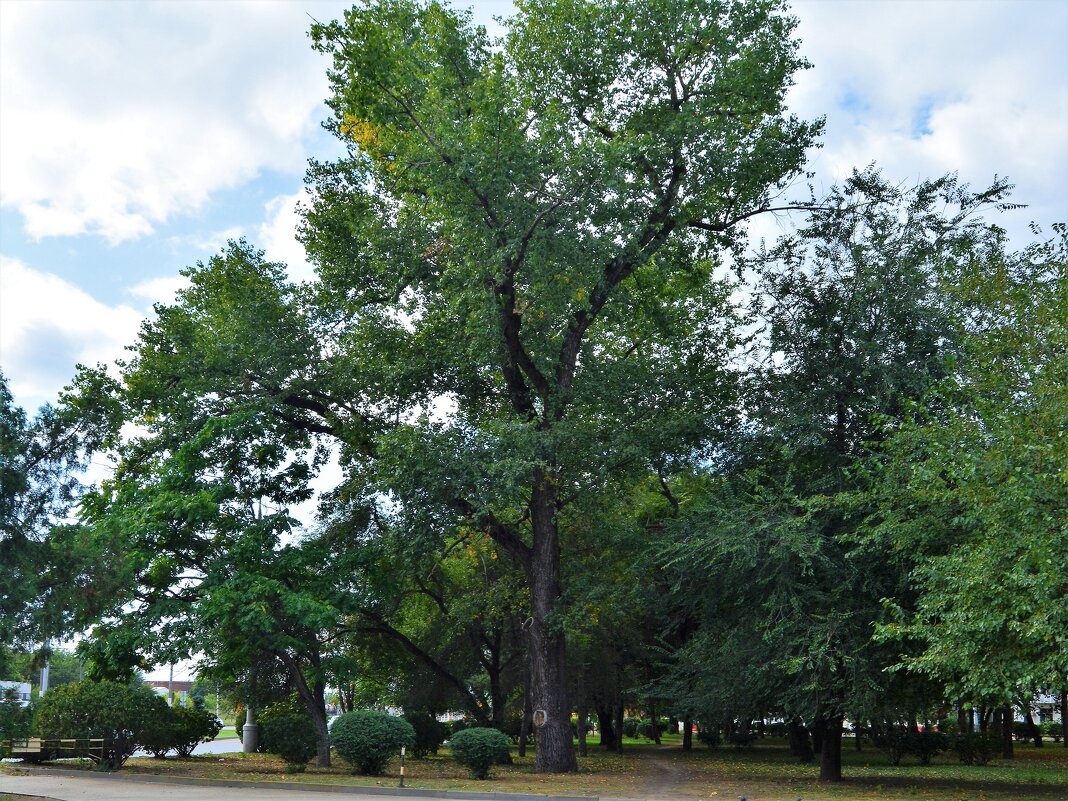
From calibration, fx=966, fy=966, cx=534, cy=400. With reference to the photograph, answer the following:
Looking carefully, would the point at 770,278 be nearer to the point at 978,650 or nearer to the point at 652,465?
the point at 652,465

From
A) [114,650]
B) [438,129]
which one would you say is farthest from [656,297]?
[114,650]

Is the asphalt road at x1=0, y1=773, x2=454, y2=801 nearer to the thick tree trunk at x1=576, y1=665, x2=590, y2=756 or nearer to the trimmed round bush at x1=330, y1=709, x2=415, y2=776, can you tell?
the trimmed round bush at x1=330, y1=709, x2=415, y2=776

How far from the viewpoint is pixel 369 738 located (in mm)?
20484

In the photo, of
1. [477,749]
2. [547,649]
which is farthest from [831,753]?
[477,749]

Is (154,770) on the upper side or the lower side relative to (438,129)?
lower

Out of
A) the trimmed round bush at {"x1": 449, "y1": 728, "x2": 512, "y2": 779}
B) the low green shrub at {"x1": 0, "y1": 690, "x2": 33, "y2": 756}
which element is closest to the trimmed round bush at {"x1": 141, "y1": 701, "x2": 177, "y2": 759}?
the trimmed round bush at {"x1": 449, "y1": 728, "x2": 512, "y2": 779}

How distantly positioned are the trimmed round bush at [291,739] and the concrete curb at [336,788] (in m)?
2.51

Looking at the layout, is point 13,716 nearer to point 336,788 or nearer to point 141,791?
point 141,791

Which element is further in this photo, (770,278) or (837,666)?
(770,278)

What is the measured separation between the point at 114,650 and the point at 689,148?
643 inches

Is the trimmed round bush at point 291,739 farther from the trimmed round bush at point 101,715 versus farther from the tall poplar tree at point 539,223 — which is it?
the tall poplar tree at point 539,223

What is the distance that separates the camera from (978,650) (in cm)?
1381

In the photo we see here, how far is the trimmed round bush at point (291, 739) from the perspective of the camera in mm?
21703

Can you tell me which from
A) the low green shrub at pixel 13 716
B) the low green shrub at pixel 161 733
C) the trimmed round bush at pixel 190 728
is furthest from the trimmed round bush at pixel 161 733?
the low green shrub at pixel 13 716
